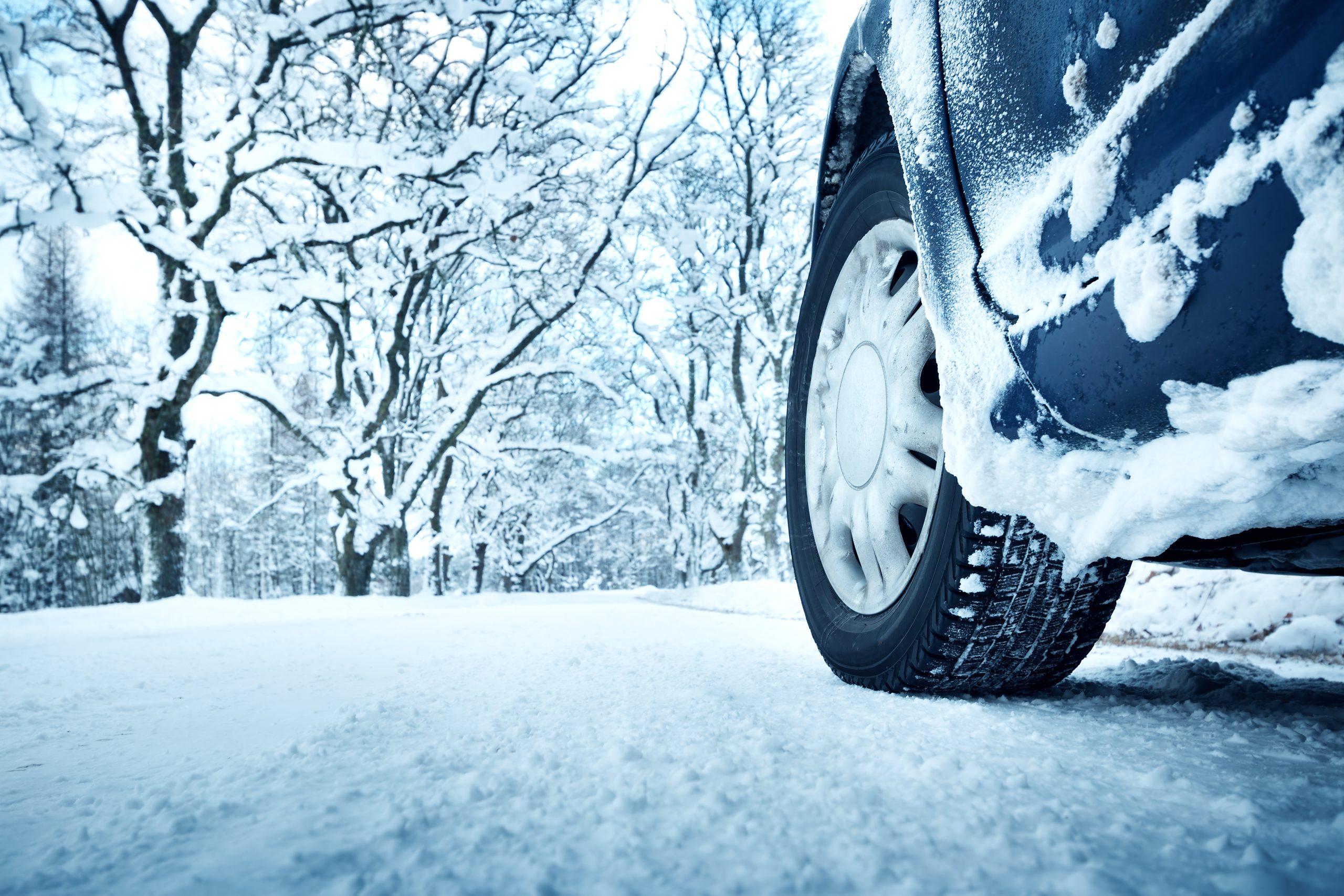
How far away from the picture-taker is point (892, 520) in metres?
1.57

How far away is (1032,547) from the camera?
1.20 meters

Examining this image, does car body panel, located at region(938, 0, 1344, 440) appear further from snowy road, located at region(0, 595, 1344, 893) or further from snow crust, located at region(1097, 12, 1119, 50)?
snowy road, located at region(0, 595, 1344, 893)

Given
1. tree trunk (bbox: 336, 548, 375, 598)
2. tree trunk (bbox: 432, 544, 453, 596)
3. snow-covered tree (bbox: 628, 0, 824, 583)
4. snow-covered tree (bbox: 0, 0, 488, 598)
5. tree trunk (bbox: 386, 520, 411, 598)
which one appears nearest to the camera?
snow-covered tree (bbox: 0, 0, 488, 598)

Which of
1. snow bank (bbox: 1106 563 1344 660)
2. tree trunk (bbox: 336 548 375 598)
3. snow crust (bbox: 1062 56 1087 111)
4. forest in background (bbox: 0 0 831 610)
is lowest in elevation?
tree trunk (bbox: 336 548 375 598)

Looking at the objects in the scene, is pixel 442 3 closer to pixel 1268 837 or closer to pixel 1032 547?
pixel 1032 547

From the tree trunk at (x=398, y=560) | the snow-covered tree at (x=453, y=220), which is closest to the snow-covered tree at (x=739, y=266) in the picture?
the snow-covered tree at (x=453, y=220)

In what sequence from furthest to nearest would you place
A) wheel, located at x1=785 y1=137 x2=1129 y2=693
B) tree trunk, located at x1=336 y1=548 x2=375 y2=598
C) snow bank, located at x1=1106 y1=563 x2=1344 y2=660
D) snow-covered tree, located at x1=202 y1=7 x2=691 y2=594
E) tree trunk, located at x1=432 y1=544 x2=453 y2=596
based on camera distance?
1. tree trunk, located at x1=432 y1=544 x2=453 y2=596
2. tree trunk, located at x1=336 y1=548 x2=375 y2=598
3. snow-covered tree, located at x1=202 y1=7 x2=691 y2=594
4. snow bank, located at x1=1106 y1=563 x2=1344 y2=660
5. wheel, located at x1=785 y1=137 x2=1129 y2=693

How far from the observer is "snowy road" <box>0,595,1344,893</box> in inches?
25.1

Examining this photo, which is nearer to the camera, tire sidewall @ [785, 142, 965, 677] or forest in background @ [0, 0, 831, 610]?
tire sidewall @ [785, 142, 965, 677]

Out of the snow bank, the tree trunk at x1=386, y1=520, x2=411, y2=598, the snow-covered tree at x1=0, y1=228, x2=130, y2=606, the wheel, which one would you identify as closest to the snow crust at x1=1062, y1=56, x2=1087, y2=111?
the wheel

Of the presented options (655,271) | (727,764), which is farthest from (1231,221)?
(655,271)

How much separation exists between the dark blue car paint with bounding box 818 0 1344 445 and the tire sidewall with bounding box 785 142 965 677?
0.32 meters

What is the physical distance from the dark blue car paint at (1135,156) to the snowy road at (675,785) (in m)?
0.45

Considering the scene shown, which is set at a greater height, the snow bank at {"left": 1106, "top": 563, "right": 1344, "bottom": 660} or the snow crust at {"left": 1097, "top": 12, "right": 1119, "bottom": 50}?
the snow crust at {"left": 1097, "top": 12, "right": 1119, "bottom": 50}
